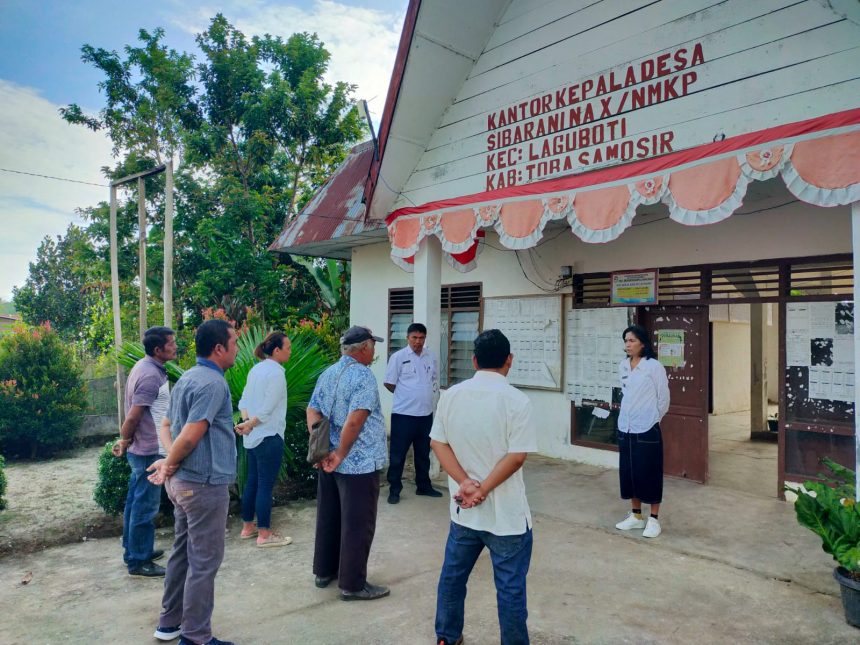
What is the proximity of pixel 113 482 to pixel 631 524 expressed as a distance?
14.9 ft

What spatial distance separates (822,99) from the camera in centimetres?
419

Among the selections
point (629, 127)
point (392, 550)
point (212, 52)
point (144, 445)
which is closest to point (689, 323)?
point (629, 127)

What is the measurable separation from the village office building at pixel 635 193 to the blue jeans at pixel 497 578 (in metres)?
2.96

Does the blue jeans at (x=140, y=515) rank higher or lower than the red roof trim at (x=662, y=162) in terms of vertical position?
lower

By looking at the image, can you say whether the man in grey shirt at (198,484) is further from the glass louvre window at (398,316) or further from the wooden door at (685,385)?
the glass louvre window at (398,316)

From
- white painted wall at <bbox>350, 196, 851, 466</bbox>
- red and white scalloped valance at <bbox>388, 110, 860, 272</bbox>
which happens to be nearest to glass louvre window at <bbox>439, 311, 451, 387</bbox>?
white painted wall at <bbox>350, 196, 851, 466</bbox>

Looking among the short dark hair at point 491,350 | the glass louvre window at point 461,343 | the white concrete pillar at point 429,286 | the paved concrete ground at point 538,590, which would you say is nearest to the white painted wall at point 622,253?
the glass louvre window at point 461,343

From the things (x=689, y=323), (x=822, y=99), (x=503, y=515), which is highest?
(x=822, y=99)

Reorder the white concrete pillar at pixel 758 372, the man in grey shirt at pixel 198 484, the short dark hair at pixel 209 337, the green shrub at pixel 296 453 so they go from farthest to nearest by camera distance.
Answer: the white concrete pillar at pixel 758 372
the green shrub at pixel 296 453
the short dark hair at pixel 209 337
the man in grey shirt at pixel 198 484

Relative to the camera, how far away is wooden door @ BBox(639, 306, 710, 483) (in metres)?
6.58

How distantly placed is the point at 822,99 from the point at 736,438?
7298 mm

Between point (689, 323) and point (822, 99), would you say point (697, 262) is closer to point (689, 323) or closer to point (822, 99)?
point (689, 323)

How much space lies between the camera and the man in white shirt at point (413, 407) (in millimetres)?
6086

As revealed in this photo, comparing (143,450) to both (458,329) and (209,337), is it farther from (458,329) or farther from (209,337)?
(458,329)
